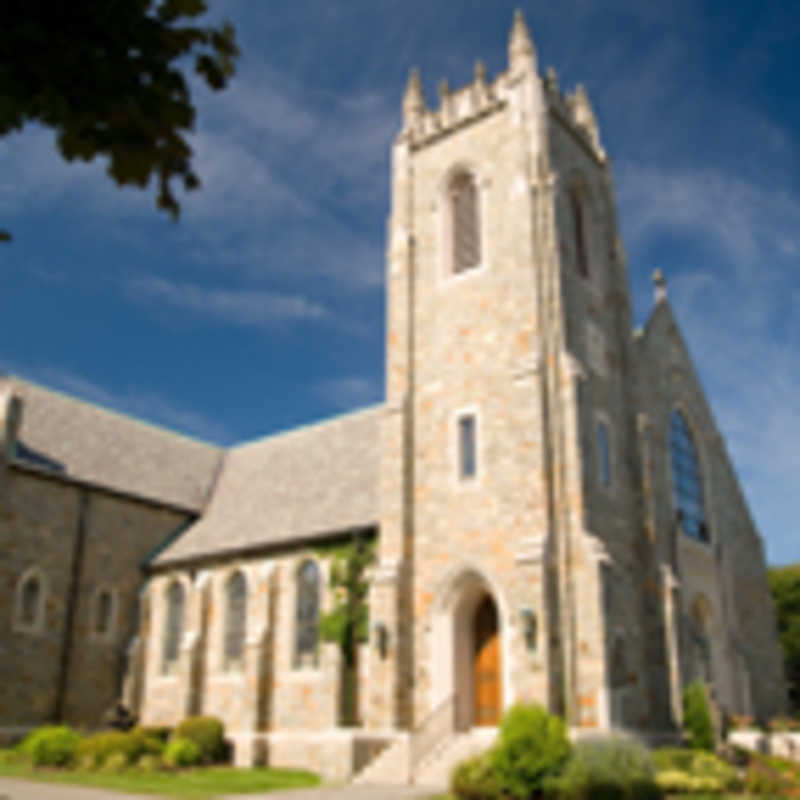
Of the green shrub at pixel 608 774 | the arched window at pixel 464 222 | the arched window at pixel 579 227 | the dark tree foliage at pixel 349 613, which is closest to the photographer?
the green shrub at pixel 608 774

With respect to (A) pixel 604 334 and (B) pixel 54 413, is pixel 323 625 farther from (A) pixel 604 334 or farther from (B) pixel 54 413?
(B) pixel 54 413

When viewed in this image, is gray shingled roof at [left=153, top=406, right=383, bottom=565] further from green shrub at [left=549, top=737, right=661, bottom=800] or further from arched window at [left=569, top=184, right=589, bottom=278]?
green shrub at [left=549, top=737, right=661, bottom=800]

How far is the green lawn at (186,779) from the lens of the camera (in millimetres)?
15641

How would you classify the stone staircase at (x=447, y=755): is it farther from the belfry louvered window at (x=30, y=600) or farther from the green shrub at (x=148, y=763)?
the belfry louvered window at (x=30, y=600)

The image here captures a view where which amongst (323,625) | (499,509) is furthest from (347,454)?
(499,509)

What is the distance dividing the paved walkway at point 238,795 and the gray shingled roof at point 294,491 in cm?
771

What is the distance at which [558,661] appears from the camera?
59.1 ft

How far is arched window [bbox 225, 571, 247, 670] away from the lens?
2498 centimetres

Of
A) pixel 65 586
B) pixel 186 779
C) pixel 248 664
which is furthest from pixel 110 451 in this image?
→ pixel 186 779

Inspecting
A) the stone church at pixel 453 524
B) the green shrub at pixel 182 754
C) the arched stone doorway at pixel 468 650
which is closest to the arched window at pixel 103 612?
the stone church at pixel 453 524

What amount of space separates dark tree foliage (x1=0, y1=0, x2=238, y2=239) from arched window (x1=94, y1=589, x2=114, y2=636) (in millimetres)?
22637

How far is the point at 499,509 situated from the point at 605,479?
3.06 metres

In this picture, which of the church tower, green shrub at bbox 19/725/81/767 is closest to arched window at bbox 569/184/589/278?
the church tower

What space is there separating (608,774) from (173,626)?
17083 mm
